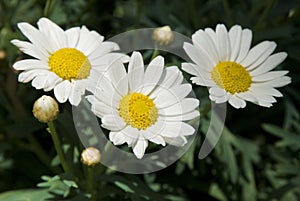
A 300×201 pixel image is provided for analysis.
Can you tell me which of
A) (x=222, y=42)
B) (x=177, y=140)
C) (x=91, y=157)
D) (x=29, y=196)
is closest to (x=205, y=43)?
(x=222, y=42)

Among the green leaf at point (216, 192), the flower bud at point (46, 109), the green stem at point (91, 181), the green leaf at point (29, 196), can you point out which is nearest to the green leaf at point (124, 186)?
the green stem at point (91, 181)

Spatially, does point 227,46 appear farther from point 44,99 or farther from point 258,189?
point 258,189

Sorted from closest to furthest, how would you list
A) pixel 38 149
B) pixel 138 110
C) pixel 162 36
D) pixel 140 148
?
pixel 140 148, pixel 138 110, pixel 162 36, pixel 38 149

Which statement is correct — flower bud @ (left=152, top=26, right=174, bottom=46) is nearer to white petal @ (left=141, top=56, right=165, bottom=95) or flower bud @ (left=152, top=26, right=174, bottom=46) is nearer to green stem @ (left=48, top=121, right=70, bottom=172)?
→ white petal @ (left=141, top=56, right=165, bottom=95)

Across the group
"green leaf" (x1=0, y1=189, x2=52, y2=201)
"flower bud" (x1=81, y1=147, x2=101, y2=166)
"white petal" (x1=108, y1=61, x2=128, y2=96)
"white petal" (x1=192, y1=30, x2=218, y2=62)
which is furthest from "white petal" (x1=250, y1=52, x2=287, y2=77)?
"green leaf" (x1=0, y1=189, x2=52, y2=201)

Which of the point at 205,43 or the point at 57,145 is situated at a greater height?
the point at 205,43

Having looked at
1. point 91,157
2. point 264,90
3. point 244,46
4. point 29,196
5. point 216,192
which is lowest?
A: point 216,192

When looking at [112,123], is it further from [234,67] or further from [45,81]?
[234,67]
